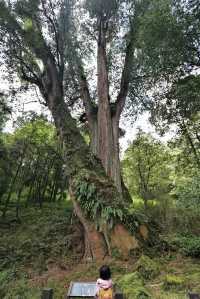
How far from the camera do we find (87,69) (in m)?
14.9

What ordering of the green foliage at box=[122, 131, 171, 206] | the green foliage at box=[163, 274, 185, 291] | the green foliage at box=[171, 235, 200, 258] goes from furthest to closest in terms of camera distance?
1. the green foliage at box=[122, 131, 171, 206]
2. the green foliage at box=[171, 235, 200, 258]
3. the green foliage at box=[163, 274, 185, 291]

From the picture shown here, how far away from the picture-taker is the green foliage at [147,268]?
670cm

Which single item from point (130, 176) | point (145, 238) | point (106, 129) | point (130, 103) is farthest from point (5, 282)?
point (130, 176)

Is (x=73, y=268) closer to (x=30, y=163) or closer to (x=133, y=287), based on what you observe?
(x=133, y=287)

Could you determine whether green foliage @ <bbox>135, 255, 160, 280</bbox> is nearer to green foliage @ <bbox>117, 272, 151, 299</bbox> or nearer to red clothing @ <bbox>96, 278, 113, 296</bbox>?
green foliage @ <bbox>117, 272, 151, 299</bbox>

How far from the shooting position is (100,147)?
1111 cm

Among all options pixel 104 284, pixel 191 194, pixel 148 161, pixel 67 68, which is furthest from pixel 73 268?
pixel 148 161

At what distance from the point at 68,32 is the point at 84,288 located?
35.7ft

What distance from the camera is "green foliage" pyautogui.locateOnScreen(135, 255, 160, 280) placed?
264 inches

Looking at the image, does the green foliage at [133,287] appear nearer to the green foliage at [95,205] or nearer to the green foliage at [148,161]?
the green foliage at [95,205]

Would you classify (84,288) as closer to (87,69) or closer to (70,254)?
(70,254)

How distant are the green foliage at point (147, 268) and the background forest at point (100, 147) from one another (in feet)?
0.10

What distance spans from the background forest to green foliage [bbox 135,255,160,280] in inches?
1.2

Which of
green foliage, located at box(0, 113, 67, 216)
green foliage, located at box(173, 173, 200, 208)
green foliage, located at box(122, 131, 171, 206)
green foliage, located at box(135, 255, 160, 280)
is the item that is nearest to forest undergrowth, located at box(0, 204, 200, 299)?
green foliage, located at box(135, 255, 160, 280)
